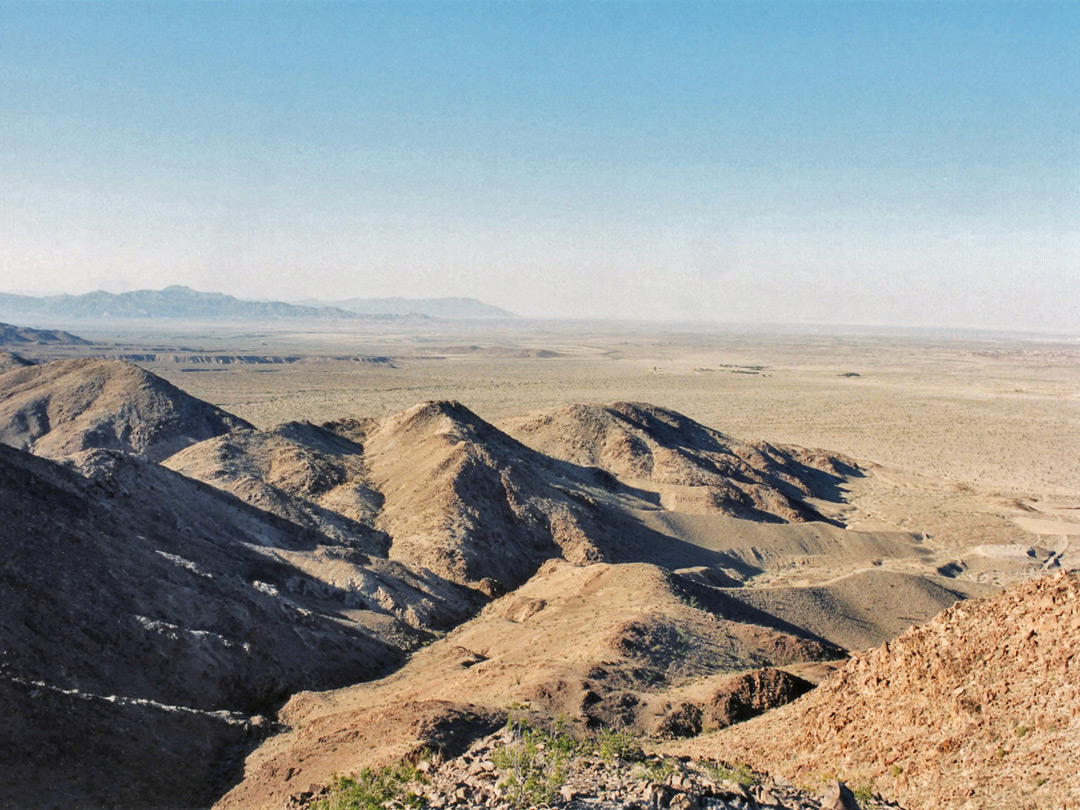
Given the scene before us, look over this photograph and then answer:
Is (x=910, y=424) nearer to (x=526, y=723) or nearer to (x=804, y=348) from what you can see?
(x=526, y=723)

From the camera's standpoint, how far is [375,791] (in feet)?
28.4

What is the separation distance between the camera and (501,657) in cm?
1563

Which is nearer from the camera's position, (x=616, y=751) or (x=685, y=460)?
(x=616, y=751)

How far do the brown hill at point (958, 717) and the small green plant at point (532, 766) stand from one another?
2.88 m

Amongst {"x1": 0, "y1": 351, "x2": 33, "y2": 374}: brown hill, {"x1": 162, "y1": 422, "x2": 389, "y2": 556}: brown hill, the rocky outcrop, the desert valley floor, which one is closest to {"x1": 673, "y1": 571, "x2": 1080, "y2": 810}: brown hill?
the desert valley floor

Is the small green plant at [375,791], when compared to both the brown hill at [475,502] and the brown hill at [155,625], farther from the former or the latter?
the brown hill at [475,502]

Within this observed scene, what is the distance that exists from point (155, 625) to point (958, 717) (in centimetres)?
1299

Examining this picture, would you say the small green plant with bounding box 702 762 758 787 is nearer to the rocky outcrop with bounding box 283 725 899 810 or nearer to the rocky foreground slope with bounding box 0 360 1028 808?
the rocky outcrop with bounding box 283 725 899 810

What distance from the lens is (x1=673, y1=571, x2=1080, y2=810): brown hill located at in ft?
27.4

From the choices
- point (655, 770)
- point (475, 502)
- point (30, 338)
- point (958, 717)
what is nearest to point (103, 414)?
point (475, 502)

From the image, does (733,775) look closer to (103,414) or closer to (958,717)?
(958,717)

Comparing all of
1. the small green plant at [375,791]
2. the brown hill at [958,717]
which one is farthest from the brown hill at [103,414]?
the brown hill at [958,717]

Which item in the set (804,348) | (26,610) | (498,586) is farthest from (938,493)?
(804,348)

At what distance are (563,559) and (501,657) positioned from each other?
8.88 m
